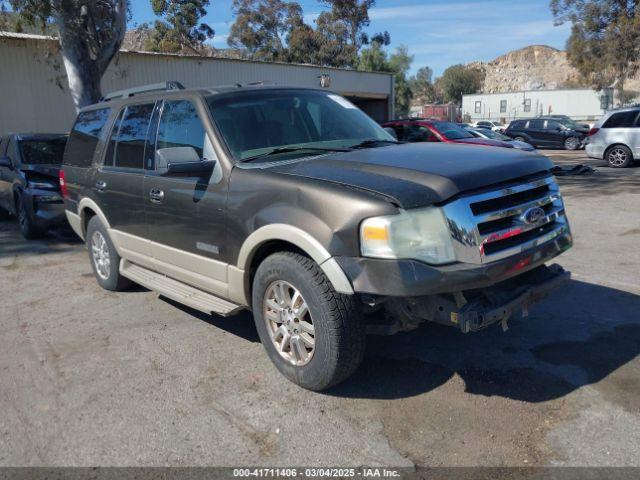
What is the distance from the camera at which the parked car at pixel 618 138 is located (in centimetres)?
1645

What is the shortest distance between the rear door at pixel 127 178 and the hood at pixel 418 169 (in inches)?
66.1

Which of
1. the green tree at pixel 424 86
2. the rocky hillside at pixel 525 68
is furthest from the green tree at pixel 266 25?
the rocky hillside at pixel 525 68

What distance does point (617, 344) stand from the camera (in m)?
4.27

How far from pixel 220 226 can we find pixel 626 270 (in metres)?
4.60

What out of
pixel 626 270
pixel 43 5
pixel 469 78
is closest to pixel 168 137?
pixel 626 270

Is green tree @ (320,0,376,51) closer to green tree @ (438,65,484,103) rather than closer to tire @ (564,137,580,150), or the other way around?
tire @ (564,137,580,150)

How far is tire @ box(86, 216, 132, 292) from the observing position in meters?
5.70

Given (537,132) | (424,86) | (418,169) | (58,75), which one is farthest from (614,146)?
(424,86)

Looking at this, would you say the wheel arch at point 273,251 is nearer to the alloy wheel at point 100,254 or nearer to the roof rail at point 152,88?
the roof rail at point 152,88

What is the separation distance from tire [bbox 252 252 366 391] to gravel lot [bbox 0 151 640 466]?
20cm

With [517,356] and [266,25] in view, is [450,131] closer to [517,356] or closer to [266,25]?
[517,356]

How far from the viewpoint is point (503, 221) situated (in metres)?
3.47

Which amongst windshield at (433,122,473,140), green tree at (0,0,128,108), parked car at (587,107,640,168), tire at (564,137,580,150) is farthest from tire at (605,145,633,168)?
green tree at (0,0,128,108)

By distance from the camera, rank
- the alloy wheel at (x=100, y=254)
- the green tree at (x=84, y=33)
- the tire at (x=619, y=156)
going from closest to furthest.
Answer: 1. the alloy wheel at (x=100, y=254)
2. the green tree at (x=84, y=33)
3. the tire at (x=619, y=156)
